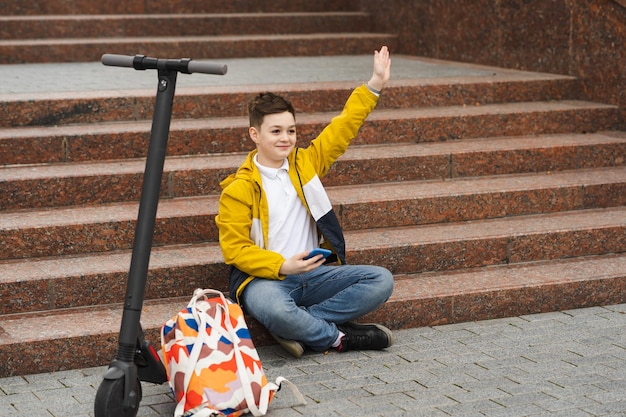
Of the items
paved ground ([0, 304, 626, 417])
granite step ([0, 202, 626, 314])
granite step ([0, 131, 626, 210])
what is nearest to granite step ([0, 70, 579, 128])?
granite step ([0, 131, 626, 210])

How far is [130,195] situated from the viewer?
20.7 feet

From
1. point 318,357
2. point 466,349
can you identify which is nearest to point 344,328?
point 318,357

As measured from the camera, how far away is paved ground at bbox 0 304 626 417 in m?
4.57

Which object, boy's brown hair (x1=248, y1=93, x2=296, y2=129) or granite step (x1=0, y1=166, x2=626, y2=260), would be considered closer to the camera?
boy's brown hair (x1=248, y1=93, x2=296, y2=129)

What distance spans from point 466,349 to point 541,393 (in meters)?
0.71

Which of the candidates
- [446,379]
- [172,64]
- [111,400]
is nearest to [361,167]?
[446,379]

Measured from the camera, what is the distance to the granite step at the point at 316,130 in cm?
651

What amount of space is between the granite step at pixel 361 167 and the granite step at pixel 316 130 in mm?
64

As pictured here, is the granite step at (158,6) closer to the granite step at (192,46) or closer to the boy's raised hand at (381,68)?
the granite step at (192,46)

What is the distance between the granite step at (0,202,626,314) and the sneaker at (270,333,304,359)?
63cm

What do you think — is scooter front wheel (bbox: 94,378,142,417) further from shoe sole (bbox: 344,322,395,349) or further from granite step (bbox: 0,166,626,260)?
granite step (bbox: 0,166,626,260)

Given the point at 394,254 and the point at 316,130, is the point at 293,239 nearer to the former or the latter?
the point at 394,254

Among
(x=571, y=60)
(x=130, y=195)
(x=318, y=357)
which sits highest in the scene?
(x=571, y=60)

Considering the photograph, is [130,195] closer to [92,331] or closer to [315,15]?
[92,331]
